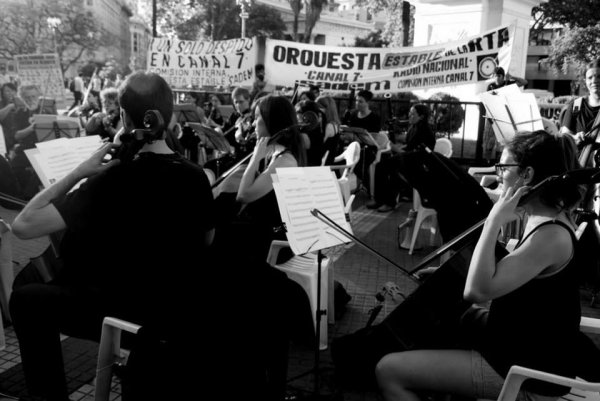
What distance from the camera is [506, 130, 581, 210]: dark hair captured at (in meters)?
2.11

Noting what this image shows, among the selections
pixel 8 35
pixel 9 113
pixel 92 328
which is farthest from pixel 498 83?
pixel 8 35

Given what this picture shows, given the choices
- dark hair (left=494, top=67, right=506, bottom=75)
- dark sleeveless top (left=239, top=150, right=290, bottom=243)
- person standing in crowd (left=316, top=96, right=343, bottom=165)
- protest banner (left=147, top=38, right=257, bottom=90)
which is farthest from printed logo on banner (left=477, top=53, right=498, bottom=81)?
dark sleeveless top (left=239, top=150, right=290, bottom=243)

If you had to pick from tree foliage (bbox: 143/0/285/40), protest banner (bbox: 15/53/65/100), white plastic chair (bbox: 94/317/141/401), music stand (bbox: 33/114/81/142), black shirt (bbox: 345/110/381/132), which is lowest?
white plastic chair (bbox: 94/317/141/401)

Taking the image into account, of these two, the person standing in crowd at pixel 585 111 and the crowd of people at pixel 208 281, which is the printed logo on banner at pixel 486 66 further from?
the crowd of people at pixel 208 281

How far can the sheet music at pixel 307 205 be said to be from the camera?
8.84ft

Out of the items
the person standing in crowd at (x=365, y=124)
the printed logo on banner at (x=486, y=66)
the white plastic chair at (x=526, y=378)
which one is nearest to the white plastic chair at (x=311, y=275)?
the white plastic chair at (x=526, y=378)

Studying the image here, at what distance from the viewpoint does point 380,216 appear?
771 centimetres

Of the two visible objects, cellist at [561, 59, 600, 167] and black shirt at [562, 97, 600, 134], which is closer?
cellist at [561, 59, 600, 167]

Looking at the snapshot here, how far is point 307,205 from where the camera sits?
2.78 m

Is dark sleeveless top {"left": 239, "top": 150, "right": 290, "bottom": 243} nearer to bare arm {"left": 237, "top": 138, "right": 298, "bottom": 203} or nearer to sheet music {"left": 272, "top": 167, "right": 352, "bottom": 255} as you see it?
bare arm {"left": 237, "top": 138, "right": 298, "bottom": 203}

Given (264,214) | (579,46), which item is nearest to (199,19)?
(579,46)

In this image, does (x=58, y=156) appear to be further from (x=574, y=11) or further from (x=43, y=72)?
(x=574, y=11)

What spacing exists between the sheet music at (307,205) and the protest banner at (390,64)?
21.5 feet

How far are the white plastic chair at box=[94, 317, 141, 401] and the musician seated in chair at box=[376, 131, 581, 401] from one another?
1105mm
